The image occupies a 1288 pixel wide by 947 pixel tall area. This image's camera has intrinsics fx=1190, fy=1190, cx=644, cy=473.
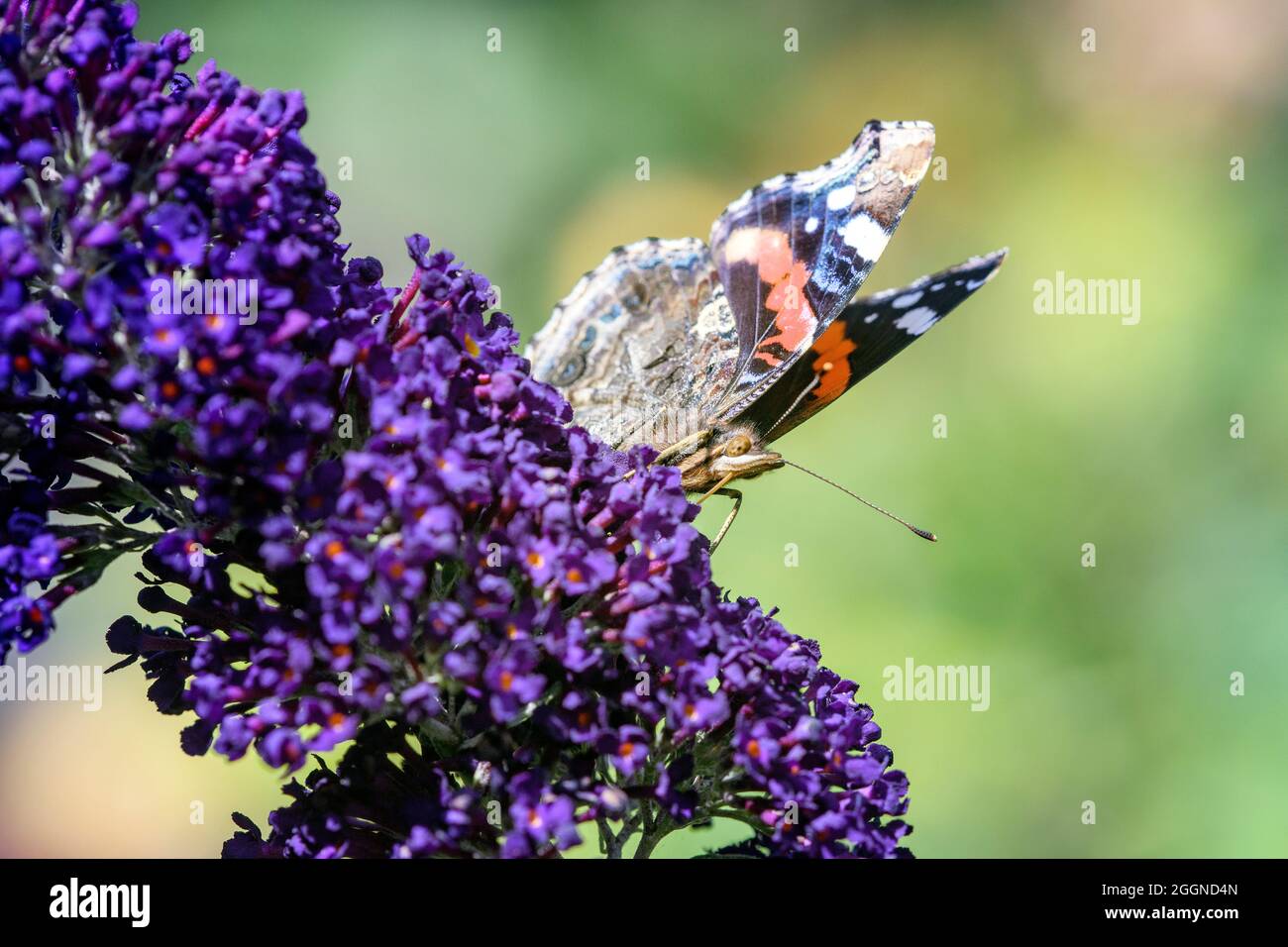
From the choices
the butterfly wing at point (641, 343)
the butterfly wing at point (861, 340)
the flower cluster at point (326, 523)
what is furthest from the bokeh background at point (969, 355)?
the flower cluster at point (326, 523)

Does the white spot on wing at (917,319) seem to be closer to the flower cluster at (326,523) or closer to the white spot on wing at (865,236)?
the white spot on wing at (865,236)

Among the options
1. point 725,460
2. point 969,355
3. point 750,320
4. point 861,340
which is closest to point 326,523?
point 725,460

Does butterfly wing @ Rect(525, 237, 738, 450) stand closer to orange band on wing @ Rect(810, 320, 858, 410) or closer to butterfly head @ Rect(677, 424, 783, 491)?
butterfly head @ Rect(677, 424, 783, 491)

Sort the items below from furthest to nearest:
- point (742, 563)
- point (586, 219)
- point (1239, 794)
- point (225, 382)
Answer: point (586, 219), point (742, 563), point (1239, 794), point (225, 382)

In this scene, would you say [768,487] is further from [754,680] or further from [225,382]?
[225,382]

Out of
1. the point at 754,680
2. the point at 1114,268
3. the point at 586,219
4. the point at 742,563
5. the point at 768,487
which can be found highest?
the point at 586,219
